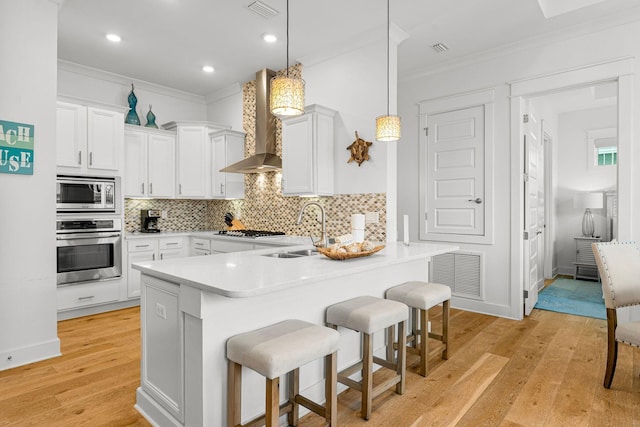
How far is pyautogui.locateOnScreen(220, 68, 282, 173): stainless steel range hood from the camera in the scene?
469 centimetres

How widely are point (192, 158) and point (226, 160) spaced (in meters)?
0.53

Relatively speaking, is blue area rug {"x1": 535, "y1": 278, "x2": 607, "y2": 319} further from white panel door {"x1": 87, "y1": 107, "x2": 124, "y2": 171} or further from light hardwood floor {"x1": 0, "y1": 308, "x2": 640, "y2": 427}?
white panel door {"x1": 87, "y1": 107, "x2": 124, "y2": 171}

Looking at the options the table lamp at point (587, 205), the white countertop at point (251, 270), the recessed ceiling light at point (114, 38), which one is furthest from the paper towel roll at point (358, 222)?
the table lamp at point (587, 205)

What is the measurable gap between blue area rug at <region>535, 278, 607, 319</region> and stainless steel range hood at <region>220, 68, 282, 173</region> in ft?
12.8

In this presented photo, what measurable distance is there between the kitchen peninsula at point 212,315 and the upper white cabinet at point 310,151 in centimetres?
169

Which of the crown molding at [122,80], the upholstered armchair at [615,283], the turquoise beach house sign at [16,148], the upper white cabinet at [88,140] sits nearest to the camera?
the upholstered armchair at [615,283]

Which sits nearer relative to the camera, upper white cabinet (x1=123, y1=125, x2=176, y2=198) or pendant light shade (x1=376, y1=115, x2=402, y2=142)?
pendant light shade (x1=376, y1=115, x2=402, y2=142)

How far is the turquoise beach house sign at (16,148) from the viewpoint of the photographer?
2.75 metres

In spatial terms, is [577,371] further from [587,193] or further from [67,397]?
[587,193]

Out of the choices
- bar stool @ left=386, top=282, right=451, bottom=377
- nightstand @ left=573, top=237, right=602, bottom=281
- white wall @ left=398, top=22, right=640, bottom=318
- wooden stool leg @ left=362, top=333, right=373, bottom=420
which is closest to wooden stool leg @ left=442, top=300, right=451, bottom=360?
bar stool @ left=386, top=282, right=451, bottom=377

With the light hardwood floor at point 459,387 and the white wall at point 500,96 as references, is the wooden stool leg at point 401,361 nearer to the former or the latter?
the light hardwood floor at point 459,387

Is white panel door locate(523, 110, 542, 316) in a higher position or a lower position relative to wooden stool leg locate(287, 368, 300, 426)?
higher

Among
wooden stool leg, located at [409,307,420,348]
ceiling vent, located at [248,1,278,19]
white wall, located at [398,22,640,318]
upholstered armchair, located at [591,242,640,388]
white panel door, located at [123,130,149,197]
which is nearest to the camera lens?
upholstered armchair, located at [591,242,640,388]

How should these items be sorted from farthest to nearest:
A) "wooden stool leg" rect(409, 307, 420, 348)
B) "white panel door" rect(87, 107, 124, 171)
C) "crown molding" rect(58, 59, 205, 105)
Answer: "crown molding" rect(58, 59, 205, 105) < "white panel door" rect(87, 107, 124, 171) < "wooden stool leg" rect(409, 307, 420, 348)
